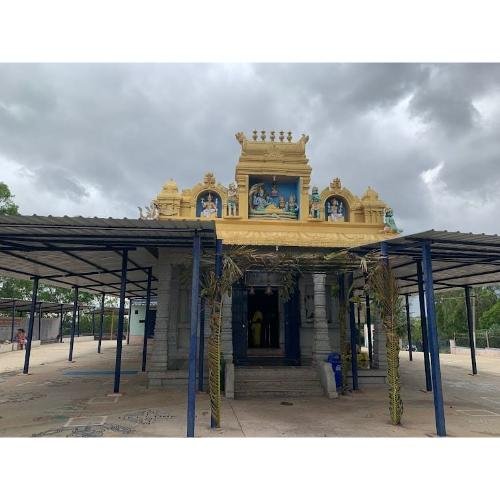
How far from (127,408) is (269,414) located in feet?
11.4

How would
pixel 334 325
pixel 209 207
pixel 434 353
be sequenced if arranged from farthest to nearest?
pixel 209 207
pixel 334 325
pixel 434 353

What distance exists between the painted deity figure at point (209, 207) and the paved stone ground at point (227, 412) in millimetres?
7072

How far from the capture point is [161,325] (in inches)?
506

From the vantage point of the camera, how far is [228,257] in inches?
323

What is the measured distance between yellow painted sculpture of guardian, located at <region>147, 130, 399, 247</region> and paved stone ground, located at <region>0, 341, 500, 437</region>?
6.64 meters

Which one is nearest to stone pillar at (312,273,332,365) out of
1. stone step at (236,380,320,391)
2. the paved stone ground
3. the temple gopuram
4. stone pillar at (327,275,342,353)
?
the temple gopuram

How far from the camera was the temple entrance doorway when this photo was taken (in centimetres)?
1886

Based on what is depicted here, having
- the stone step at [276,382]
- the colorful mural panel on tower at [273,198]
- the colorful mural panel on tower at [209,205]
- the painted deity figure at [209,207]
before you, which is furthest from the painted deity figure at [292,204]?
the stone step at [276,382]

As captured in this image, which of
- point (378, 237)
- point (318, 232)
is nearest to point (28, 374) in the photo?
point (318, 232)

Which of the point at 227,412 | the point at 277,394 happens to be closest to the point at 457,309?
the point at 277,394

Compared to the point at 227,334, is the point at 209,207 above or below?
above

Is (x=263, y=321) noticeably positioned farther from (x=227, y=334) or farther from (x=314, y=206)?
(x=227, y=334)

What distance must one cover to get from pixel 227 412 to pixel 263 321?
10.9 meters
